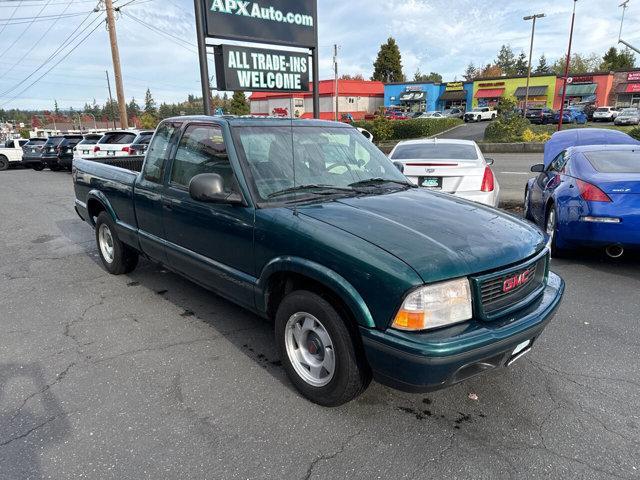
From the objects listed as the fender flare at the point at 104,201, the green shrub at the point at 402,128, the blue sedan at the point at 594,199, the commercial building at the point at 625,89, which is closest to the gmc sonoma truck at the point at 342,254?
the fender flare at the point at 104,201

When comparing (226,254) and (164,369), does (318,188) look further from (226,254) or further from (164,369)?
(164,369)

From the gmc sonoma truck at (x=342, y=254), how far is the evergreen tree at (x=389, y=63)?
82402 millimetres

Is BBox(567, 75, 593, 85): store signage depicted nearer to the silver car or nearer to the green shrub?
the silver car

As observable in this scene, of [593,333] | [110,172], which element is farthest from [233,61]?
[593,333]

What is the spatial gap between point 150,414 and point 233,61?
7.18 m

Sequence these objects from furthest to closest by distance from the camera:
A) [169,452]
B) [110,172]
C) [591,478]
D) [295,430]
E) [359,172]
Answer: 1. [110,172]
2. [359,172]
3. [295,430]
4. [169,452]
5. [591,478]

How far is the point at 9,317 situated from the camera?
432 centimetres

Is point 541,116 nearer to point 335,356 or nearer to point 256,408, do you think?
point 335,356

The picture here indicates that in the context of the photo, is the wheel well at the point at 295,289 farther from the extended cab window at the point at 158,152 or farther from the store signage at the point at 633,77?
the store signage at the point at 633,77

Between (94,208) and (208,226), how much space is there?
9.80 feet

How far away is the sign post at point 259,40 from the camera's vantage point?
7.86 metres

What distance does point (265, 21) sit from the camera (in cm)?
860

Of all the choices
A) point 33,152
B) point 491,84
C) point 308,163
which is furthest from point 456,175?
point 491,84

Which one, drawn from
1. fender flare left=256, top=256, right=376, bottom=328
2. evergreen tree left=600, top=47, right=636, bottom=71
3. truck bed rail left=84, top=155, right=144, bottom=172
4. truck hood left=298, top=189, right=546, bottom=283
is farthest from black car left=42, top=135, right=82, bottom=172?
evergreen tree left=600, top=47, right=636, bottom=71
